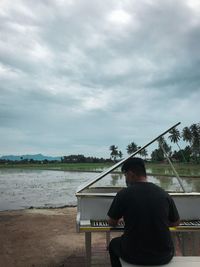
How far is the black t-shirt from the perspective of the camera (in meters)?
2.71

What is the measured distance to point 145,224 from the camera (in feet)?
8.89

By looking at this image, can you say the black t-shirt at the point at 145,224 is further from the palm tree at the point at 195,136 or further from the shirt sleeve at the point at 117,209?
the palm tree at the point at 195,136

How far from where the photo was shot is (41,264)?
5359 mm

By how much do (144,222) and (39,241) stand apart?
4.56 meters

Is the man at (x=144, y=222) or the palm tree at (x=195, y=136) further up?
the palm tree at (x=195, y=136)

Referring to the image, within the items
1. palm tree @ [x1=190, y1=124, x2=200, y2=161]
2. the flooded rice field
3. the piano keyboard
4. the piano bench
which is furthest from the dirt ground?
palm tree @ [x1=190, y1=124, x2=200, y2=161]

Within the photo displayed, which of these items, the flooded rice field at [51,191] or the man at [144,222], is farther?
the flooded rice field at [51,191]

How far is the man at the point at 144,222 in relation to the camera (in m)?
2.71

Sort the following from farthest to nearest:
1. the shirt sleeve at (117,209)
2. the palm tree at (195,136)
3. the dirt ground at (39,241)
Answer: the palm tree at (195,136) < the dirt ground at (39,241) < the shirt sleeve at (117,209)

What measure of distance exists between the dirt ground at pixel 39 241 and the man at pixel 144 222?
272 centimetres

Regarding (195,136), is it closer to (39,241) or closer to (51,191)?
(51,191)

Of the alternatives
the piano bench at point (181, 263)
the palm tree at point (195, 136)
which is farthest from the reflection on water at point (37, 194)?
the palm tree at point (195, 136)

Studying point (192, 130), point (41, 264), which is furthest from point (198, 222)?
point (192, 130)

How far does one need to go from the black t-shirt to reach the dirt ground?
107 inches
